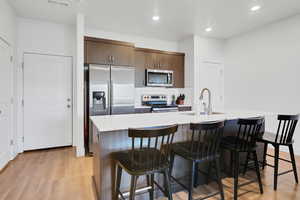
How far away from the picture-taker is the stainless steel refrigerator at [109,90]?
3.30 meters

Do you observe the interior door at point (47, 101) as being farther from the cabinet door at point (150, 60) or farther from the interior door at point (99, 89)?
the cabinet door at point (150, 60)

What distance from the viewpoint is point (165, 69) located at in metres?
4.45

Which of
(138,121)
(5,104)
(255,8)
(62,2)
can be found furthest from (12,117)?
(255,8)

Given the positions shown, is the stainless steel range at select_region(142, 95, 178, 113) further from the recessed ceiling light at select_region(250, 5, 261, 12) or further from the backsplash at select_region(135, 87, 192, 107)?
the recessed ceiling light at select_region(250, 5, 261, 12)

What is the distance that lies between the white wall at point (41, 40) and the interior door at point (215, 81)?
338 cm

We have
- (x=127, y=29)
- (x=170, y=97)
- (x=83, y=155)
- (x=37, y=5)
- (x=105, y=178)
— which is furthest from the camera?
(x=170, y=97)

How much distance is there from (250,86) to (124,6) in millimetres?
3377

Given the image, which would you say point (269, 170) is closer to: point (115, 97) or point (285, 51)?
point (285, 51)

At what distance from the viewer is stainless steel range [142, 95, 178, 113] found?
4.05 metres

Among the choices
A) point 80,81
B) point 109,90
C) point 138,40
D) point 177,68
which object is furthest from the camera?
point 177,68

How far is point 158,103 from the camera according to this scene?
4.48m

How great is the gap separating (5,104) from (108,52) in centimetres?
199

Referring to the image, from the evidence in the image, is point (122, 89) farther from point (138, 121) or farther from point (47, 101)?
point (138, 121)

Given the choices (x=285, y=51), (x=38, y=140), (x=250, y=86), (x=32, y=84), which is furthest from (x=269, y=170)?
(x=32, y=84)
